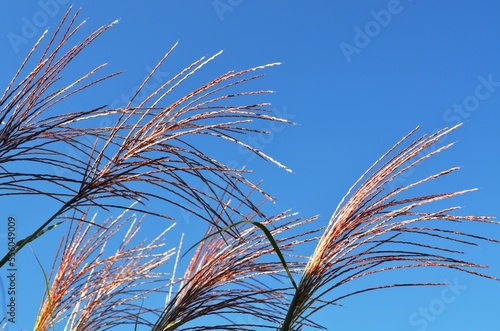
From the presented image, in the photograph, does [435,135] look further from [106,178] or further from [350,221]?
[106,178]

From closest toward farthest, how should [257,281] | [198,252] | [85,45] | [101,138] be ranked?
[85,45] → [101,138] → [257,281] → [198,252]

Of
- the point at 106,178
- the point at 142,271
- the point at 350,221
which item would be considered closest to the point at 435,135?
the point at 350,221

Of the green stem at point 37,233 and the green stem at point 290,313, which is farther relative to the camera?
the green stem at point 290,313

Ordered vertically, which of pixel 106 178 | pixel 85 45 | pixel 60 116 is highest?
pixel 85 45

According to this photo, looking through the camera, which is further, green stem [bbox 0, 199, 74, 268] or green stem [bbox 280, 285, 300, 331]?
green stem [bbox 280, 285, 300, 331]

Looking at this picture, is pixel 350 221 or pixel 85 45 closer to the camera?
pixel 85 45

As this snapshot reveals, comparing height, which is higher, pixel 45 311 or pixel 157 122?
pixel 157 122

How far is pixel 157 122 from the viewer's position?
1.46 metres

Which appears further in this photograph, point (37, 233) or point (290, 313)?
point (290, 313)

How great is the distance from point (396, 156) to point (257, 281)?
595 mm

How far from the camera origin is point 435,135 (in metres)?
1.57

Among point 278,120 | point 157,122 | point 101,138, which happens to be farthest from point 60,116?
point 278,120

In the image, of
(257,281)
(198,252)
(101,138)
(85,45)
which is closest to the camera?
(85,45)

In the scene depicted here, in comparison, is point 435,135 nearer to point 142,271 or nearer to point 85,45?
point 85,45
